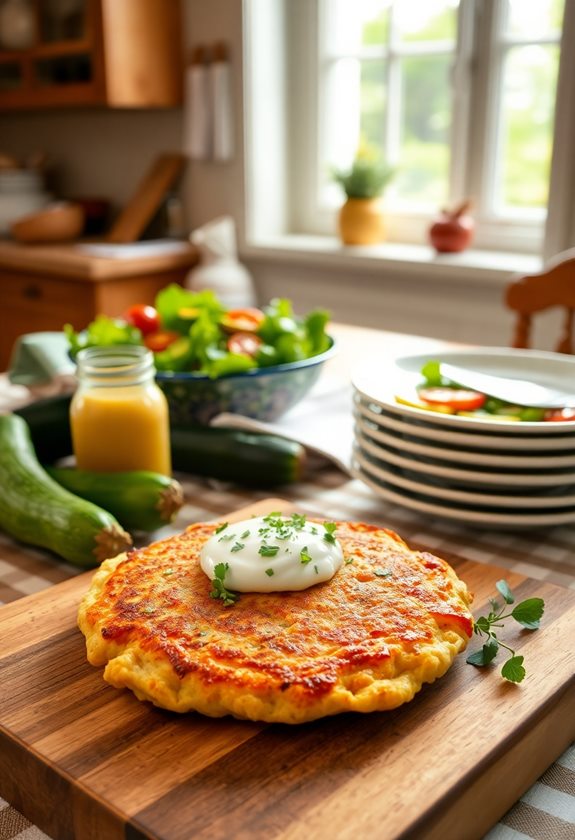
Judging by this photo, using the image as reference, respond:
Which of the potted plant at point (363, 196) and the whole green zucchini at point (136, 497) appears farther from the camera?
the potted plant at point (363, 196)

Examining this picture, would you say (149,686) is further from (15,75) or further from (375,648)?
(15,75)

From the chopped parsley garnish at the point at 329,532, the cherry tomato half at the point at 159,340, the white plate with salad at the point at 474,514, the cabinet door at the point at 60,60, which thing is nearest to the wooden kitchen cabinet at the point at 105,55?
the cabinet door at the point at 60,60

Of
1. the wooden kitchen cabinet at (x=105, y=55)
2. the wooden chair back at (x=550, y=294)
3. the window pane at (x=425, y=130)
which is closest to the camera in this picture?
the wooden chair back at (x=550, y=294)

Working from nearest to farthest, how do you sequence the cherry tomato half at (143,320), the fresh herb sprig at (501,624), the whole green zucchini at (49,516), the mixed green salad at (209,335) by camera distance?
the fresh herb sprig at (501,624)
the whole green zucchini at (49,516)
the mixed green salad at (209,335)
the cherry tomato half at (143,320)

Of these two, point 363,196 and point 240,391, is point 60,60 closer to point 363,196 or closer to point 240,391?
point 363,196

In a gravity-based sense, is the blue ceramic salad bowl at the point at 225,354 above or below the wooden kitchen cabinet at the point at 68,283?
above

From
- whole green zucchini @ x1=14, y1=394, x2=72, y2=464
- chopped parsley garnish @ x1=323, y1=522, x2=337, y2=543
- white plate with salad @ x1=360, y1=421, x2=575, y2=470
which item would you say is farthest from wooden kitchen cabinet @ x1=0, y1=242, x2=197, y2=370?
chopped parsley garnish @ x1=323, y1=522, x2=337, y2=543

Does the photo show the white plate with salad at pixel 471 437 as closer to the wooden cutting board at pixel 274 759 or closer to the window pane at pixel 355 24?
the wooden cutting board at pixel 274 759

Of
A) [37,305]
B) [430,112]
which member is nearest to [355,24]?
[430,112]

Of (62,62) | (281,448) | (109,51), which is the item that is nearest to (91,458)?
(281,448)
